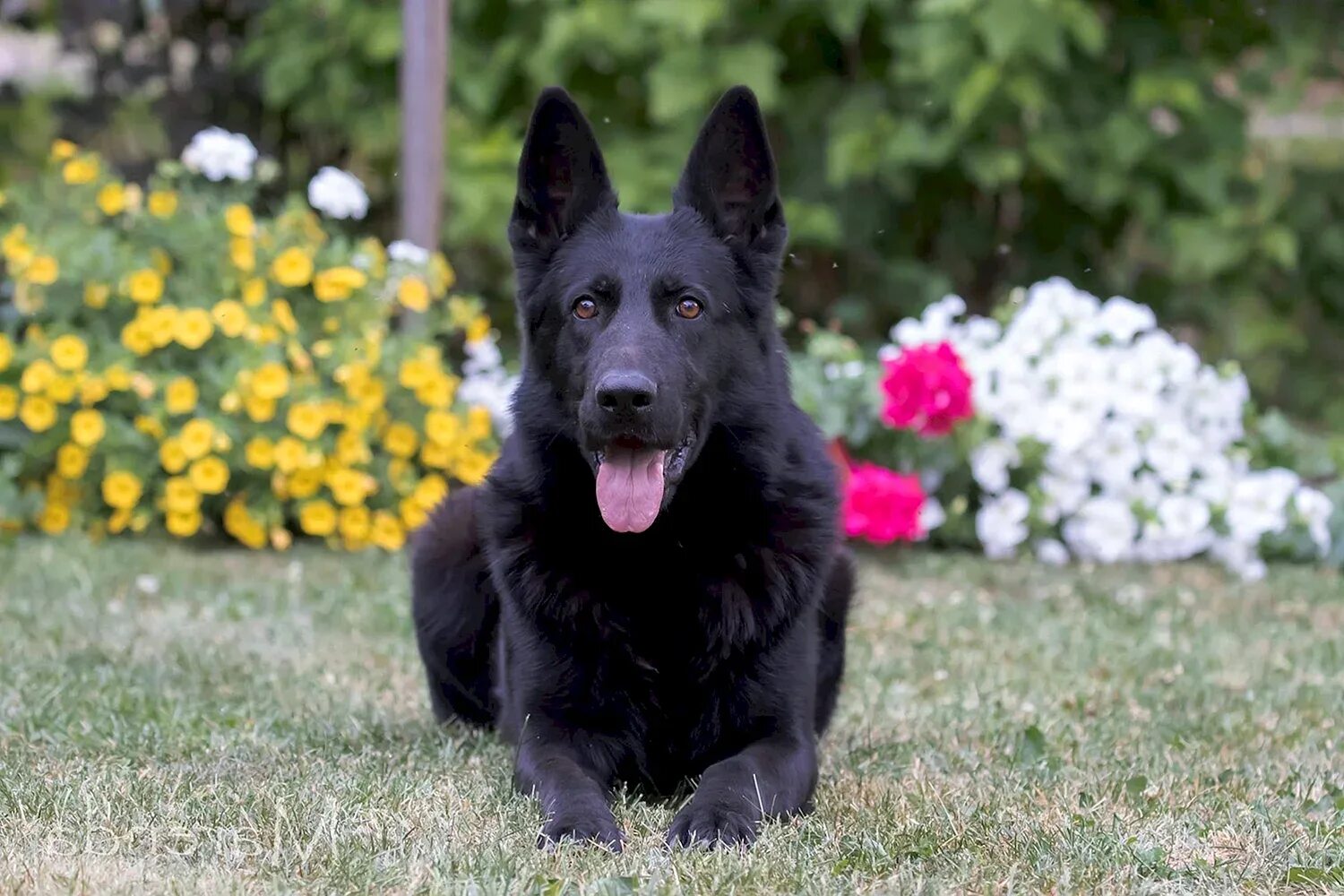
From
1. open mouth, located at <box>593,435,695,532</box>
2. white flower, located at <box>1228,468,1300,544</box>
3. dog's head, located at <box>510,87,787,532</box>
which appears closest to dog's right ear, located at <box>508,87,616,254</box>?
dog's head, located at <box>510,87,787,532</box>

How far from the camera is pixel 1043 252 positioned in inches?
315

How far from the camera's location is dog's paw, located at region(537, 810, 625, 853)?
2.59 meters

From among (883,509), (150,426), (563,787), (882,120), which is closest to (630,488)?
(563,787)

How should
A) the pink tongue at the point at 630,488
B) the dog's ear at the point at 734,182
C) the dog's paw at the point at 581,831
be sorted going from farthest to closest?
the dog's ear at the point at 734,182 < the pink tongue at the point at 630,488 < the dog's paw at the point at 581,831

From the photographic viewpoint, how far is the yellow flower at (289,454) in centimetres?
571

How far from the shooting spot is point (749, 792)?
2750mm

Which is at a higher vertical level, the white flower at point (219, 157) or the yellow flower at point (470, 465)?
the white flower at point (219, 157)

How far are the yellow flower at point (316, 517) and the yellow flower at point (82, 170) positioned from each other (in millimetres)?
1530

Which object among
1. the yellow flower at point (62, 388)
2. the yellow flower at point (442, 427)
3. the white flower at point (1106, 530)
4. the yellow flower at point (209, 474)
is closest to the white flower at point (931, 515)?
the white flower at point (1106, 530)

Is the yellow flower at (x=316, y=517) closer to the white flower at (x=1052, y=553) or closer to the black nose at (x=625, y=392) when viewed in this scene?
the white flower at (x=1052, y=553)

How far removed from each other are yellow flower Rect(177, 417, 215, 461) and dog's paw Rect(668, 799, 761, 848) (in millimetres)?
3391

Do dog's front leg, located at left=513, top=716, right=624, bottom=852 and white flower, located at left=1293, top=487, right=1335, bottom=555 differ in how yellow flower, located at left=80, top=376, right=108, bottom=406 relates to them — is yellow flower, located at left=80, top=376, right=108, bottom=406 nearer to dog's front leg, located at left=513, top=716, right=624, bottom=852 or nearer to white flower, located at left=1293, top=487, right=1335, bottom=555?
dog's front leg, located at left=513, top=716, right=624, bottom=852

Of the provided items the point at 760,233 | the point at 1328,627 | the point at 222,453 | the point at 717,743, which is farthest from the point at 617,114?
the point at 717,743

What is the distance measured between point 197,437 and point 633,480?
123 inches
